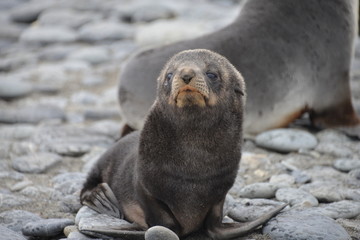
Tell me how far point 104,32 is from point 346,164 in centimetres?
757

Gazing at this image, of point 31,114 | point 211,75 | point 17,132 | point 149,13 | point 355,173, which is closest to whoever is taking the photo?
point 211,75

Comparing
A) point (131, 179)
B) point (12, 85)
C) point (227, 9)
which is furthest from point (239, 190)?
point (227, 9)

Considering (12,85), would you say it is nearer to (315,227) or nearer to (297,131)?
(297,131)

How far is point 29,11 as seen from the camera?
1405cm

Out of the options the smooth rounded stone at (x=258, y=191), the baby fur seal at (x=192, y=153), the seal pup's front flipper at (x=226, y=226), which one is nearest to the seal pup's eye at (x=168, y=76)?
the baby fur seal at (x=192, y=153)

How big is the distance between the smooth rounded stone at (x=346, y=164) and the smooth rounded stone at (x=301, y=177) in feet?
1.15

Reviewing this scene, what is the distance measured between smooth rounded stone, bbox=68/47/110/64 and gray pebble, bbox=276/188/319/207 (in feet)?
21.0

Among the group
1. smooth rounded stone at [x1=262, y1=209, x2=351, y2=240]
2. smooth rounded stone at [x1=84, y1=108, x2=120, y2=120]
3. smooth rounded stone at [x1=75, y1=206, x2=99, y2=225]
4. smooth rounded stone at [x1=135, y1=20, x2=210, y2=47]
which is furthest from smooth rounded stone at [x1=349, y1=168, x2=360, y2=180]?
smooth rounded stone at [x1=135, y1=20, x2=210, y2=47]

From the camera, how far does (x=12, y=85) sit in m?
8.66

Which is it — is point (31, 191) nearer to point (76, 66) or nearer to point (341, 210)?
point (341, 210)

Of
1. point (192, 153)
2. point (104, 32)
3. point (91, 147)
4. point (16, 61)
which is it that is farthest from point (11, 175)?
point (104, 32)

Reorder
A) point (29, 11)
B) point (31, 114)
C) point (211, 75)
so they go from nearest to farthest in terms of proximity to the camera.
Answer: point (211, 75) → point (31, 114) → point (29, 11)

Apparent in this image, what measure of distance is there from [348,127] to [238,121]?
2.74 metres

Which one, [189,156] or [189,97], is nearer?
[189,97]
